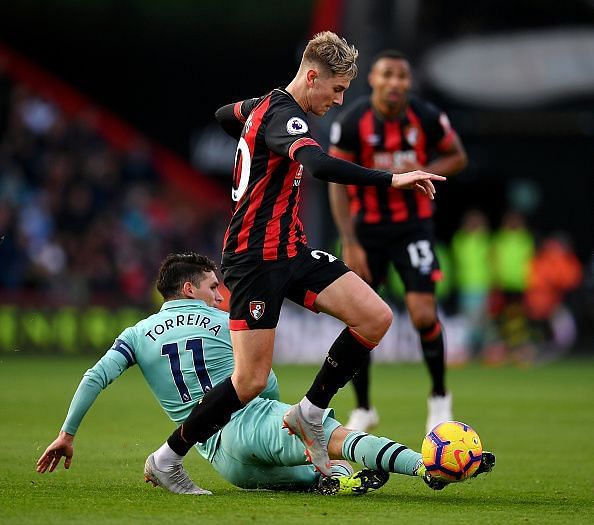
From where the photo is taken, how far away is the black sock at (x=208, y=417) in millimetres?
6023

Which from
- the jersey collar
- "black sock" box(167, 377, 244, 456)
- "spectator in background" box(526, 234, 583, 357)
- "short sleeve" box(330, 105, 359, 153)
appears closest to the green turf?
"black sock" box(167, 377, 244, 456)

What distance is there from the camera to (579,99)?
20453 millimetres

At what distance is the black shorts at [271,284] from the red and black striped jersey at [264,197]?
2.2 inches

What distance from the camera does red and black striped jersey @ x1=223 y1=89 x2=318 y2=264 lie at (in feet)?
20.5

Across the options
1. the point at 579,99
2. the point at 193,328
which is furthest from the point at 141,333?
the point at 579,99

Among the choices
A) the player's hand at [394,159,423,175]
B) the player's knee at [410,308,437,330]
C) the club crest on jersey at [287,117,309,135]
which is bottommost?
the player's knee at [410,308,437,330]

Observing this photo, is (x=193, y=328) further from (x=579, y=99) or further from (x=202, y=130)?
(x=202, y=130)

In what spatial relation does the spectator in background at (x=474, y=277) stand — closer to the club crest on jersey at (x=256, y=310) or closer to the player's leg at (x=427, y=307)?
the player's leg at (x=427, y=307)

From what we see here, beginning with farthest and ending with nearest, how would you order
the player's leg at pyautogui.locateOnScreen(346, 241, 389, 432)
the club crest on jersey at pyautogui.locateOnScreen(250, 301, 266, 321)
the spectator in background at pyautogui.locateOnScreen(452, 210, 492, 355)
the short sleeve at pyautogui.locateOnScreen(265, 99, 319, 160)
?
the spectator in background at pyautogui.locateOnScreen(452, 210, 492, 355)
the player's leg at pyautogui.locateOnScreen(346, 241, 389, 432)
the club crest on jersey at pyautogui.locateOnScreen(250, 301, 266, 321)
the short sleeve at pyautogui.locateOnScreen(265, 99, 319, 160)

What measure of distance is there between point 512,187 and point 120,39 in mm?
7854

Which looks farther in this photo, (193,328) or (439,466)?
(193,328)

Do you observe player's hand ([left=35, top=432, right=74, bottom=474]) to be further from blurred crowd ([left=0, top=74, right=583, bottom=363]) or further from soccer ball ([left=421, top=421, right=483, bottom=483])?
blurred crowd ([left=0, top=74, right=583, bottom=363])

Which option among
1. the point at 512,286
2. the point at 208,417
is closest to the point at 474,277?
the point at 512,286

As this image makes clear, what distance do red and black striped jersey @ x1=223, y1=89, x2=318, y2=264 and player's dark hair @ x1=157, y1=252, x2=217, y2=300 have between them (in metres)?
0.23
